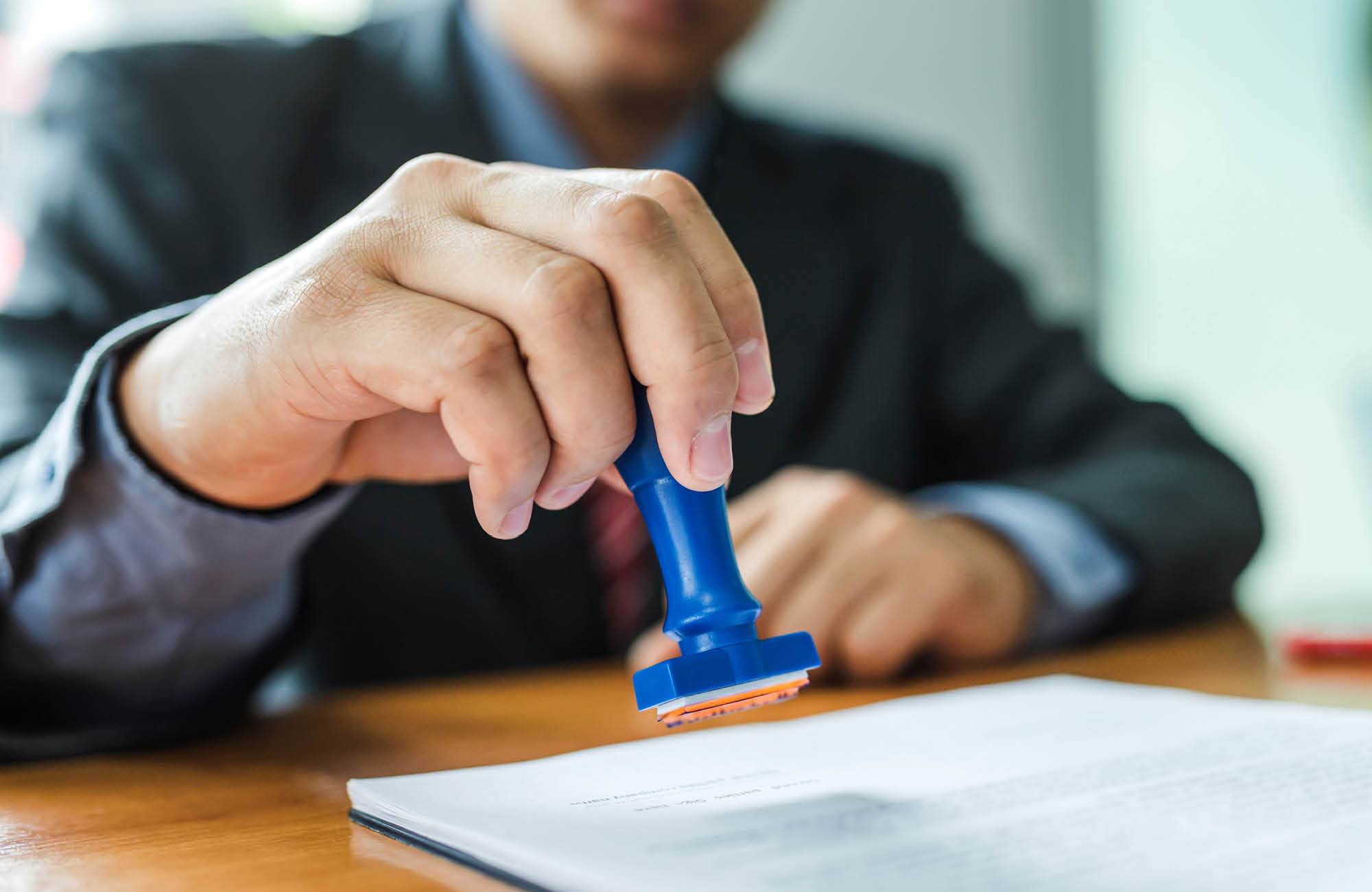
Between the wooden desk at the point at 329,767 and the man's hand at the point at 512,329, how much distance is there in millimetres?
98

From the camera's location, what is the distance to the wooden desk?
0.26 metres

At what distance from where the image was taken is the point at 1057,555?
64 centimetres

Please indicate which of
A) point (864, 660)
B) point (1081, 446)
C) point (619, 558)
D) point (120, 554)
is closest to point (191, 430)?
point (120, 554)

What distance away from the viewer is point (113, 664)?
439mm

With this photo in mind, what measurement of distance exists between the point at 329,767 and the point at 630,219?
0.71ft

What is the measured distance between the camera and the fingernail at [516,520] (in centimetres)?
31

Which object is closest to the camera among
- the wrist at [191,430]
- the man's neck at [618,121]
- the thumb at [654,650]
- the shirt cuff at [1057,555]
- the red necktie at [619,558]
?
the wrist at [191,430]

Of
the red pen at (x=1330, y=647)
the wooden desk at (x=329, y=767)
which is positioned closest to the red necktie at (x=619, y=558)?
the wooden desk at (x=329, y=767)

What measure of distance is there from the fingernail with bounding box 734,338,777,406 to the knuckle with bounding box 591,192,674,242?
0.04m

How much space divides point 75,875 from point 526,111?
70cm

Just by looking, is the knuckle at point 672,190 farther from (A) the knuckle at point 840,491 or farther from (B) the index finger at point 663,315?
(A) the knuckle at point 840,491

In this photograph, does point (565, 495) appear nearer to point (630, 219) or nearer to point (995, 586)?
point (630, 219)

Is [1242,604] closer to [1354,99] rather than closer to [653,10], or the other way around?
[653,10]

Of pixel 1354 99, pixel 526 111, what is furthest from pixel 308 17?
pixel 1354 99
